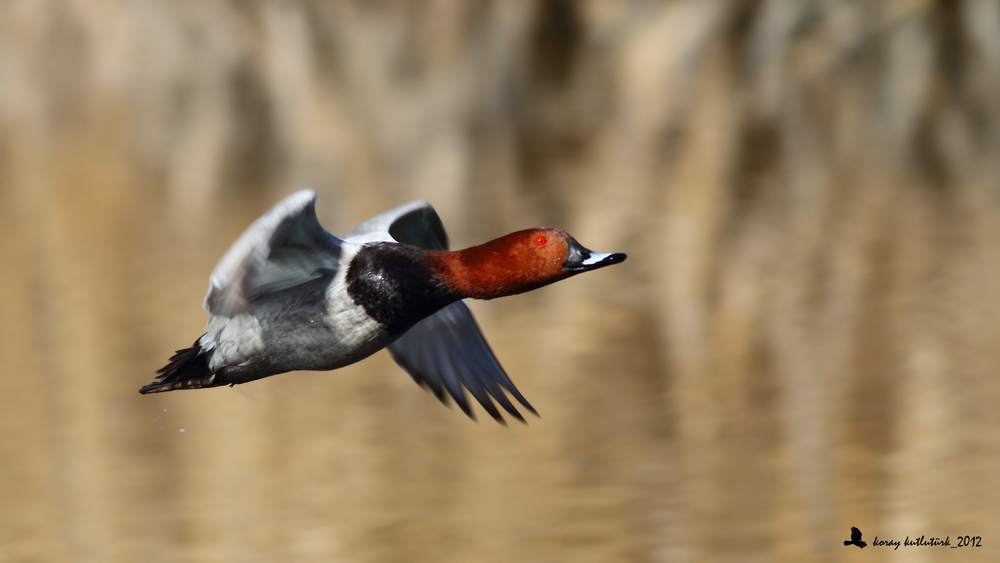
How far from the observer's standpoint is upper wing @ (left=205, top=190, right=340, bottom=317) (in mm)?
1109

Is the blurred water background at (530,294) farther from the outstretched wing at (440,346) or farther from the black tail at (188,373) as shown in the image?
the black tail at (188,373)

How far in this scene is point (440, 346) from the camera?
163 cm

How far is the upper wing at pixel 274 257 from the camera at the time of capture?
1109 mm

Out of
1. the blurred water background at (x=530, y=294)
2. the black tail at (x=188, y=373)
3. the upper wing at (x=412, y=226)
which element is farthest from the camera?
the blurred water background at (x=530, y=294)

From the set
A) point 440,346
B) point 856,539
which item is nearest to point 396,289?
point 440,346

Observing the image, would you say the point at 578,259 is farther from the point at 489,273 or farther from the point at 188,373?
the point at 188,373


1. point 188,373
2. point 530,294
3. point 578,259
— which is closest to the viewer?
point 578,259

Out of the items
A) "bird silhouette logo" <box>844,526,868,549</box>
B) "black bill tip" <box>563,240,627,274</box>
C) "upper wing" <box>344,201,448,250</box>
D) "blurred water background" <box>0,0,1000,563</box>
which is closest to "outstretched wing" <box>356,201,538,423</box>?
"upper wing" <box>344,201,448,250</box>

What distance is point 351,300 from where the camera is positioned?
1.27 meters

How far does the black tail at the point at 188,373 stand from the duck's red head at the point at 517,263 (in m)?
0.37

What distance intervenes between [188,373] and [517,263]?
512 mm

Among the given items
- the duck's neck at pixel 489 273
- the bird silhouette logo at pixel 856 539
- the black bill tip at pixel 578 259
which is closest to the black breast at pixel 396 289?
the duck's neck at pixel 489 273

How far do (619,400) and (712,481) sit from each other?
0.63 meters

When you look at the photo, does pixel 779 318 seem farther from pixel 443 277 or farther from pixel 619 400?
pixel 443 277
